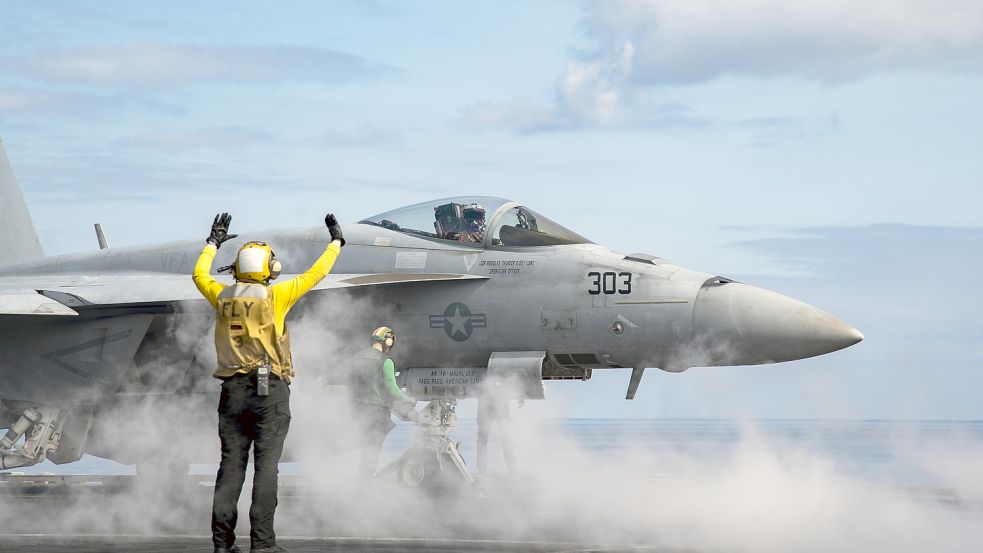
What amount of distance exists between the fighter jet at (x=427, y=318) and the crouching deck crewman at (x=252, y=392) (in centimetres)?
488

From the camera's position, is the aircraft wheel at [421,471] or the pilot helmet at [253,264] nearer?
the pilot helmet at [253,264]

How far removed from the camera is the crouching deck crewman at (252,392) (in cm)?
754

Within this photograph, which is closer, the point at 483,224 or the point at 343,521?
the point at 343,521

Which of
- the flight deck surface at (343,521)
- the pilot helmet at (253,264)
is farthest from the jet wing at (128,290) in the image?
the pilot helmet at (253,264)

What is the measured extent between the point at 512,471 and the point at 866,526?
198 inches

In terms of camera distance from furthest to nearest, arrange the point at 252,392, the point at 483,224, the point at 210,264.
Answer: the point at 483,224 → the point at 210,264 → the point at 252,392

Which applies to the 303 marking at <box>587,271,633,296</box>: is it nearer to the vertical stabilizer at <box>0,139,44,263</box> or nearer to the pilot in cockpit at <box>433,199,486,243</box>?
the pilot in cockpit at <box>433,199,486,243</box>

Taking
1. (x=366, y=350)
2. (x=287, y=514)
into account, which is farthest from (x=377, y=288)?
(x=287, y=514)

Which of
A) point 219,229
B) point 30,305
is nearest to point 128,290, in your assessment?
point 30,305

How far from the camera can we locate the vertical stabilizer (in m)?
18.3

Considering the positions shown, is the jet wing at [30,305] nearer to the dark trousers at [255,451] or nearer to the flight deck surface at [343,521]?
the flight deck surface at [343,521]

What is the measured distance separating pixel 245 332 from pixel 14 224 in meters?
12.8

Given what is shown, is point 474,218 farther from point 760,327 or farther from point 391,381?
point 760,327

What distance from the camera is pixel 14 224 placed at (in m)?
18.5
